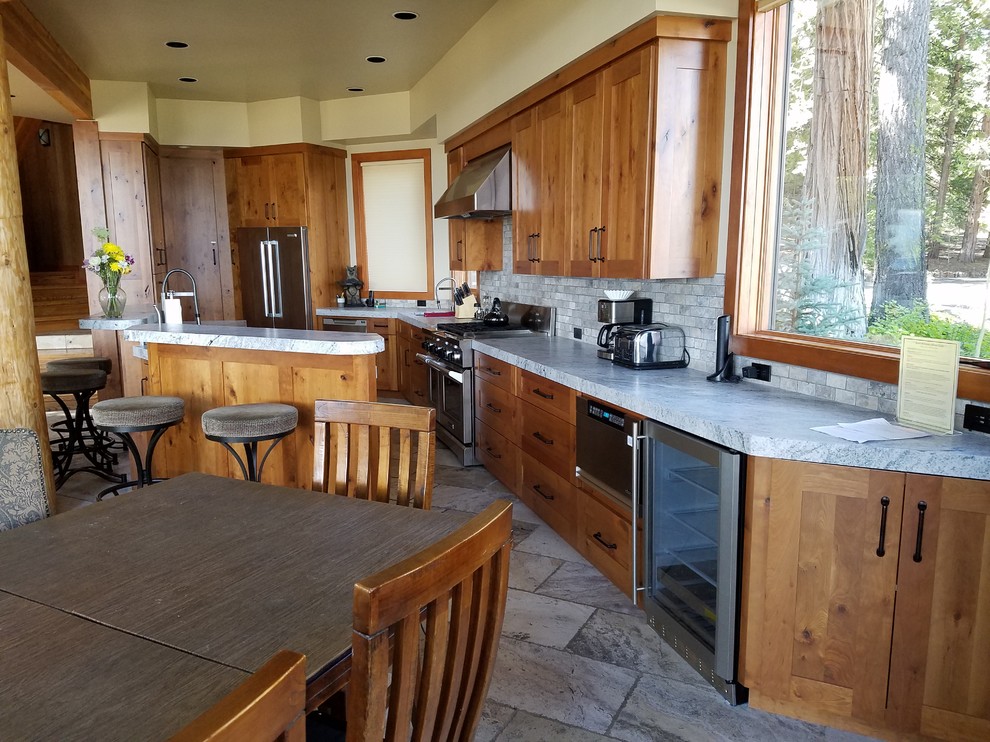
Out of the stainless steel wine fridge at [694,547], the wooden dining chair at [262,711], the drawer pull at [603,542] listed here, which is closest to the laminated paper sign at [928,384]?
the stainless steel wine fridge at [694,547]

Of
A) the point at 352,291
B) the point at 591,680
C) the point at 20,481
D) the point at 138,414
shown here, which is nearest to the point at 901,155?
the point at 591,680

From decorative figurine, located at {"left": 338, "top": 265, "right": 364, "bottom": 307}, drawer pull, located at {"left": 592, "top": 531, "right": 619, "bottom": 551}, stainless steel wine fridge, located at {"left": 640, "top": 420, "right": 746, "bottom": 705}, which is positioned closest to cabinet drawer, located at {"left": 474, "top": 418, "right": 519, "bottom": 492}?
drawer pull, located at {"left": 592, "top": 531, "right": 619, "bottom": 551}

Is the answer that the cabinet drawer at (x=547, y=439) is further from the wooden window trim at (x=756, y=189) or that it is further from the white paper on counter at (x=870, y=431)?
the white paper on counter at (x=870, y=431)

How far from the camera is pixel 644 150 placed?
2.95 m

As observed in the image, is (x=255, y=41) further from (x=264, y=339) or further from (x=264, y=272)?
(x=264, y=339)

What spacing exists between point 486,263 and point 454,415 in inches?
56.8

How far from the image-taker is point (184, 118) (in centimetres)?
680

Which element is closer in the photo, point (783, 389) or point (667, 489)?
point (667, 489)

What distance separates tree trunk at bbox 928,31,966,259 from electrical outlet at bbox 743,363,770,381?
728mm

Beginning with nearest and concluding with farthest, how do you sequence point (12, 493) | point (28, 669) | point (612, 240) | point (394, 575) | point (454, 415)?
1. point (394, 575)
2. point (28, 669)
3. point (12, 493)
4. point (612, 240)
5. point (454, 415)

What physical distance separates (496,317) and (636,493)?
2.80 meters

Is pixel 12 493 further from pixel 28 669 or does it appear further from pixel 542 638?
pixel 542 638

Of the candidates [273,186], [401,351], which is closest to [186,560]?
[401,351]

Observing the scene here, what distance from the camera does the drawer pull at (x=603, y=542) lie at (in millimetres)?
2847
